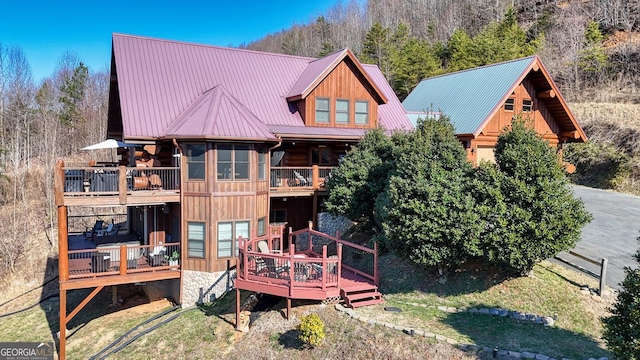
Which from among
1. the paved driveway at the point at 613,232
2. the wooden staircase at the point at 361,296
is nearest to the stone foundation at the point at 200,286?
the wooden staircase at the point at 361,296

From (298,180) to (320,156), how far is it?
93.1 inches

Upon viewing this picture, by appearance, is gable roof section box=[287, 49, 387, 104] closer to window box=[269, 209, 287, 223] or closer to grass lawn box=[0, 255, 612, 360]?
window box=[269, 209, 287, 223]

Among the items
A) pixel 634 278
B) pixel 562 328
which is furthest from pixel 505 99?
pixel 634 278

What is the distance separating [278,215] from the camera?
68.8ft

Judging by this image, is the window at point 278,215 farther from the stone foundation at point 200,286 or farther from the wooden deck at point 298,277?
the wooden deck at point 298,277

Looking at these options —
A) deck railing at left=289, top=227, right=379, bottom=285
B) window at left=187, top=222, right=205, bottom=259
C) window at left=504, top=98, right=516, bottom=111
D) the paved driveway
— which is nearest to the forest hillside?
the paved driveway

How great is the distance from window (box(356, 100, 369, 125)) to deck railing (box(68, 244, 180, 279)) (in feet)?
34.3

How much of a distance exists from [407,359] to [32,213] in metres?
29.7

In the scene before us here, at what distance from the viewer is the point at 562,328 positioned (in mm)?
11023

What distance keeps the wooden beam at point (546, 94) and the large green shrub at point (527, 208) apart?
440 inches

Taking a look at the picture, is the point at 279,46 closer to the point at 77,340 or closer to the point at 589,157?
the point at 589,157

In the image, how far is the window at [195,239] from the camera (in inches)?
628

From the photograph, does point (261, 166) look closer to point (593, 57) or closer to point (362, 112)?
point (362, 112)

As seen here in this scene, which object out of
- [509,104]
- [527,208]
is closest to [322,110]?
[509,104]
